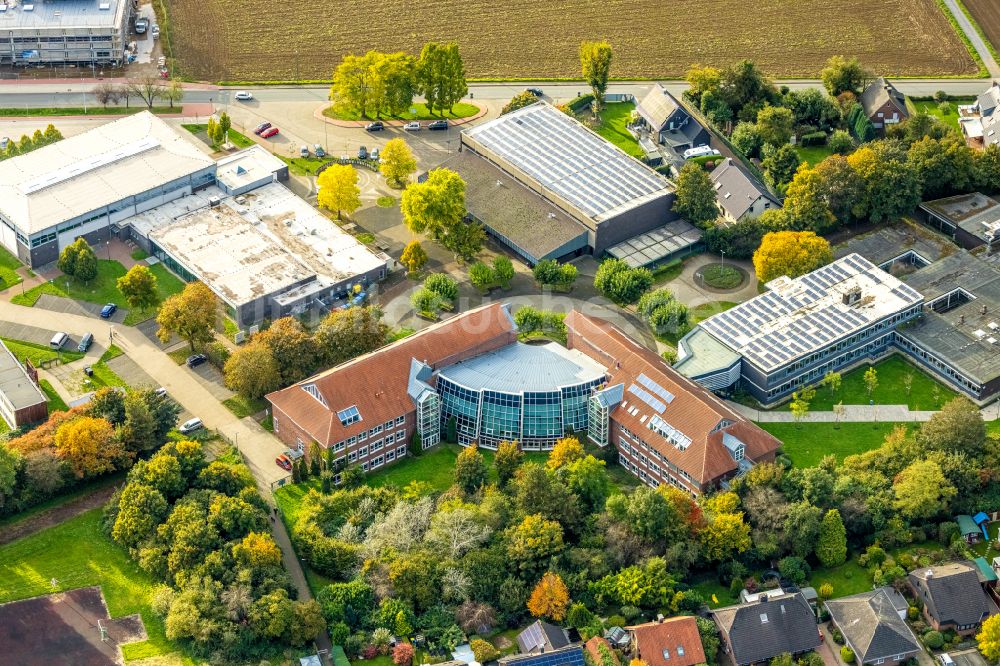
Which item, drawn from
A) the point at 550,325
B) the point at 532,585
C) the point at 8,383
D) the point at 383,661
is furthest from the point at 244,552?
the point at 550,325

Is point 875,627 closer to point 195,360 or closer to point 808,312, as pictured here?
point 808,312

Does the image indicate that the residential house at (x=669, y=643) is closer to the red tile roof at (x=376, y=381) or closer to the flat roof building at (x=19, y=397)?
the red tile roof at (x=376, y=381)

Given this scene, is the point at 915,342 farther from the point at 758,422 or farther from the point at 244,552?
the point at 244,552

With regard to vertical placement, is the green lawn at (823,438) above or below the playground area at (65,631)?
above

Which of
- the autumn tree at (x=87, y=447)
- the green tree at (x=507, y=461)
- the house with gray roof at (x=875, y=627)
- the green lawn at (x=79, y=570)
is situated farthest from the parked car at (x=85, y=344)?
the house with gray roof at (x=875, y=627)

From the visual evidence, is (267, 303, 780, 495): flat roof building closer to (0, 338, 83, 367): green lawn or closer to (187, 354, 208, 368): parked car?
(187, 354, 208, 368): parked car

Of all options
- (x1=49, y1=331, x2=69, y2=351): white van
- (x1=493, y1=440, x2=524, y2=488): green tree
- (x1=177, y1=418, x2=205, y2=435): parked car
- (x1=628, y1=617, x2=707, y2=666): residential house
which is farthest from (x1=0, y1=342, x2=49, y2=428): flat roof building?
(x1=628, y1=617, x2=707, y2=666): residential house

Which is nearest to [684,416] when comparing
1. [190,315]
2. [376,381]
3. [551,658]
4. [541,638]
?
[541,638]
